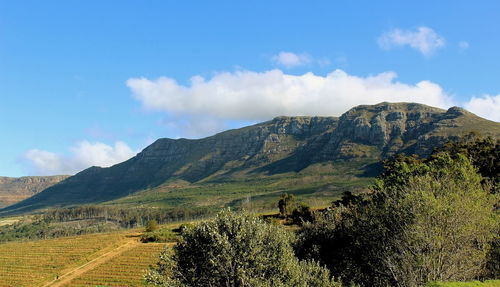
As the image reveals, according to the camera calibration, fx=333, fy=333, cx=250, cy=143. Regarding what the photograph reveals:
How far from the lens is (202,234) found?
1159 inches

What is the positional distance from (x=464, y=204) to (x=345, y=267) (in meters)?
16.3

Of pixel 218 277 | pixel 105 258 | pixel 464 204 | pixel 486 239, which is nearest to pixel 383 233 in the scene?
pixel 464 204

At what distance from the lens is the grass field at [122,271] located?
251 feet

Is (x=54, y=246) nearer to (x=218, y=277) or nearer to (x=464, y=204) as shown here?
(x=218, y=277)

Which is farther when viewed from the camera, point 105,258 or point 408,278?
point 105,258

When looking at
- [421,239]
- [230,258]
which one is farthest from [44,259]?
[421,239]

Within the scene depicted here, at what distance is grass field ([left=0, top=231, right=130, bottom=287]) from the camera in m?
86.7

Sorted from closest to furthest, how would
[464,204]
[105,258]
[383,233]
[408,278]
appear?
[408,278] < [464,204] < [383,233] < [105,258]

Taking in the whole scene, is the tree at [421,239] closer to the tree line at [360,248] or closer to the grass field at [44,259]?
the tree line at [360,248]

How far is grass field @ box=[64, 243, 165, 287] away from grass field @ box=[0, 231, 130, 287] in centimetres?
988

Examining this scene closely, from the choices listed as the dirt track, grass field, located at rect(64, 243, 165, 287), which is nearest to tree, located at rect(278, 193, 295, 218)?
grass field, located at rect(64, 243, 165, 287)

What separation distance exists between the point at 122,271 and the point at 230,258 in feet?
230

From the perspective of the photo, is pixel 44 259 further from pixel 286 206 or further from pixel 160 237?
pixel 286 206

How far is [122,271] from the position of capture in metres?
85.4
